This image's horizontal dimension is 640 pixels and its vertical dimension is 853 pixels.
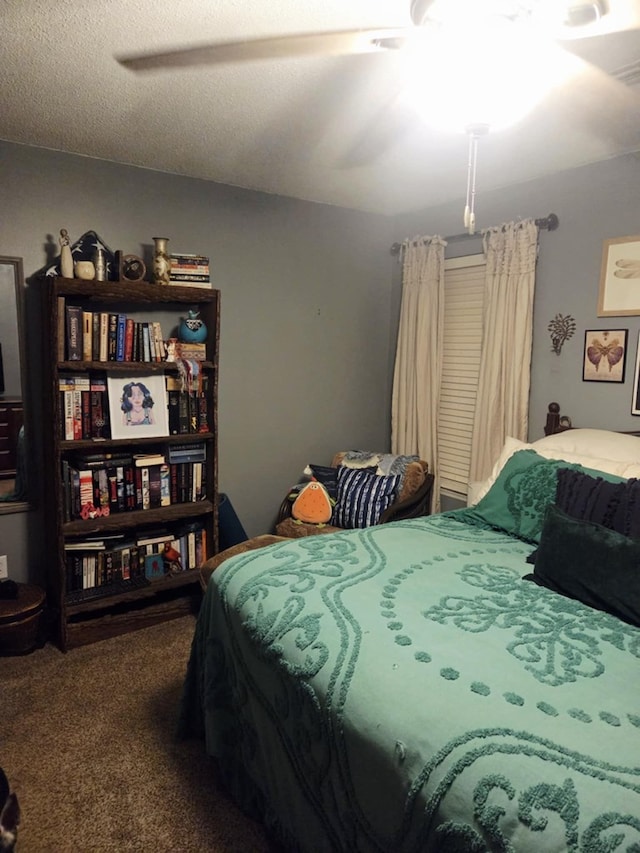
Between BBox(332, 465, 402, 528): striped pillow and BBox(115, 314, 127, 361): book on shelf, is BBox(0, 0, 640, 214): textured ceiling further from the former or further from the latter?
BBox(332, 465, 402, 528): striped pillow

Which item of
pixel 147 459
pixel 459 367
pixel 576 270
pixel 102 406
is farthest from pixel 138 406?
pixel 576 270

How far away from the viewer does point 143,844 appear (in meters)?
1.66

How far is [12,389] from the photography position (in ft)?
8.95

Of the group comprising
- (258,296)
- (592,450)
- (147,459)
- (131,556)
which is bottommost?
(131,556)

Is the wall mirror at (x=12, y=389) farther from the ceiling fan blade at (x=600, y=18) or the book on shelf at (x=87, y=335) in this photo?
the ceiling fan blade at (x=600, y=18)

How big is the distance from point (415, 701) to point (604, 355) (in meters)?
2.17

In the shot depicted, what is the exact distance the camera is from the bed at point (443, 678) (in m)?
1.02

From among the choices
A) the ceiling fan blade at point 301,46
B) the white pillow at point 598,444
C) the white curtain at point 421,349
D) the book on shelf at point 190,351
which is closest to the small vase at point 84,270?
the book on shelf at point 190,351

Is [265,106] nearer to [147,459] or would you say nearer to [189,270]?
[189,270]

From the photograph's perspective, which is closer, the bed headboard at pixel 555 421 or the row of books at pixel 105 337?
the row of books at pixel 105 337

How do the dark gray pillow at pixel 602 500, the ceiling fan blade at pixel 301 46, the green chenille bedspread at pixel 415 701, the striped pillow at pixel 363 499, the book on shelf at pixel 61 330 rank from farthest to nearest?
the striped pillow at pixel 363 499
the book on shelf at pixel 61 330
the dark gray pillow at pixel 602 500
the ceiling fan blade at pixel 301 46
the green chenille bedspread at pixel 415 701

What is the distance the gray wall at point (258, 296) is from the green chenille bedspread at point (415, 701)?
149 cm

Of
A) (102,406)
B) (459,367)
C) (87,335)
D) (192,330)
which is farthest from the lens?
(459,367)

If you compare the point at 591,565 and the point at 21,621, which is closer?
the point at 591,565
